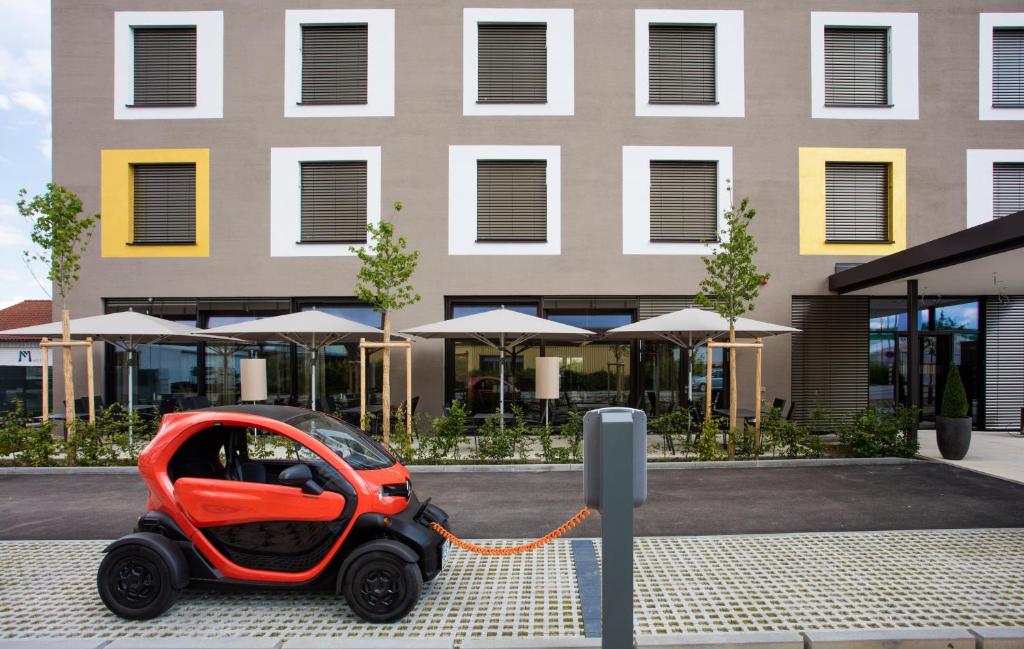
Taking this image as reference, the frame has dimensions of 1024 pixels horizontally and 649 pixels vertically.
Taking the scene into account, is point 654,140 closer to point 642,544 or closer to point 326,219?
point 326,219

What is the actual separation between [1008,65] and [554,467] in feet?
50.1

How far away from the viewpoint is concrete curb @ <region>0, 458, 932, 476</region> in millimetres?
9047

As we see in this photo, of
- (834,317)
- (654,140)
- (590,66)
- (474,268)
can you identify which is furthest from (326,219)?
(834,317)

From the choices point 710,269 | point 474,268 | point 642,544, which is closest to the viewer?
point 642,544

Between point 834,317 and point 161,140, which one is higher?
point 161,140

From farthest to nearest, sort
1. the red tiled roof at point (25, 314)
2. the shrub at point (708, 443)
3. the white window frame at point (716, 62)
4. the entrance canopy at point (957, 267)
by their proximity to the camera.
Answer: the red tiled roof at point (25, 314) < the white window frame at point (716, 62) < the shrub at point (708, 443) < the entrance canopy at point (957, 267)

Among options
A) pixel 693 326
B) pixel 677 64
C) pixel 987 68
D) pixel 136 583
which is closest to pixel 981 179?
pixel 987 68

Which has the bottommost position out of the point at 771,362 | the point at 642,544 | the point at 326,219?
the point at 642,544

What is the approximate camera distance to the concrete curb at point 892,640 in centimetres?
372

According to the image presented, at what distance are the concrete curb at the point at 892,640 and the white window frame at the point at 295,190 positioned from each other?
11.8 meters

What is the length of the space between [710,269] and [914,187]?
729cm

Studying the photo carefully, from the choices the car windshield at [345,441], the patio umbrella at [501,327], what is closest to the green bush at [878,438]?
the patio umbrella at [501,327]

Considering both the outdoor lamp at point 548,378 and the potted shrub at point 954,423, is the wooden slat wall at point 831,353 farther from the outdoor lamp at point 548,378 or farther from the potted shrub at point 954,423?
the outdoor lamp at point 548,378

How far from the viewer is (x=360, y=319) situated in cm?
1343
